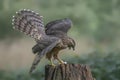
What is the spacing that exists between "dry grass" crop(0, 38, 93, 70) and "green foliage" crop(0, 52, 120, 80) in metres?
1.83

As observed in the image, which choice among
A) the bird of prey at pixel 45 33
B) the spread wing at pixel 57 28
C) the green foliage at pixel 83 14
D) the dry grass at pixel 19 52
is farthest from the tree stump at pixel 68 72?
the green foliage at pixel 83 14

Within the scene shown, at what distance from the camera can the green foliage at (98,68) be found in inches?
422

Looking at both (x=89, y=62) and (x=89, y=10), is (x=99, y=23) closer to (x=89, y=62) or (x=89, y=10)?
(x=89, y=10)

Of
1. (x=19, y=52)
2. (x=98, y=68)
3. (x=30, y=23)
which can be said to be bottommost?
(x=30, y=23)

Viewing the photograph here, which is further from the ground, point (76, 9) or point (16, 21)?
point (76, 9)

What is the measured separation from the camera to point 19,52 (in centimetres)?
1489

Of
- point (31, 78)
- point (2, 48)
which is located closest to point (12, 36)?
point (2, 48)

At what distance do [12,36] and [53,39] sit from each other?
30.5ft

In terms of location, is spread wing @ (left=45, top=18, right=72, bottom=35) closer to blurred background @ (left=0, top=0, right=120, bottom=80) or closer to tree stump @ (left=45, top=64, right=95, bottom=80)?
tree stump @ (left=45, top=64, right=95, bottom=80)

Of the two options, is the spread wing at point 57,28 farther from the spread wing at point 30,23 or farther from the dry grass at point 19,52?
the dry grass at point 19,52

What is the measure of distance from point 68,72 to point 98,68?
4365 millimetres

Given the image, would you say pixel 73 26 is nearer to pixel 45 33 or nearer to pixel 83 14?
pixel 83 14

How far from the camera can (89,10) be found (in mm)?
15602

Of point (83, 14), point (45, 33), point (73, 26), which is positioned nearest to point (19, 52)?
point (73, 26)
